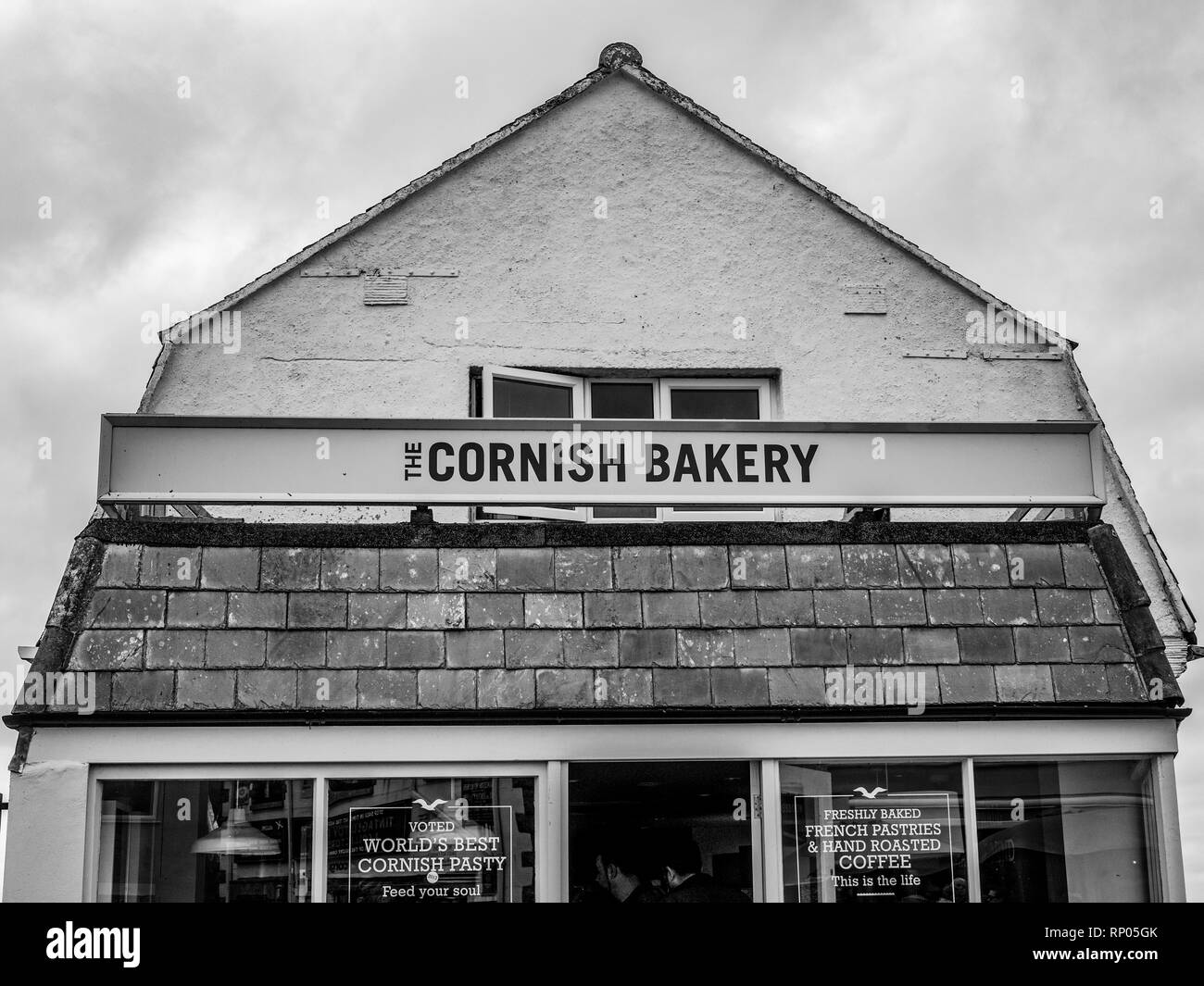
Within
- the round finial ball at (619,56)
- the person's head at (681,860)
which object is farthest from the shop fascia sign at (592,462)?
the round finial ball at (619,56)

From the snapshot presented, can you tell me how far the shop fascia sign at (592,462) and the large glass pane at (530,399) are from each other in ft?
6.31

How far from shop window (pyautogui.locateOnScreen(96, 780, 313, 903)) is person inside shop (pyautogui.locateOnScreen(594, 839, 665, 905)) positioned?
1.48 meters

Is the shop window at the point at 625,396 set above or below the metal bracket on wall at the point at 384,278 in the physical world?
below

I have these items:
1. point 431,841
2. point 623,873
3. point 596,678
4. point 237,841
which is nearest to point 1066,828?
point 623,873

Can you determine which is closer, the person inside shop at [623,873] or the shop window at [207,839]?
the shop window at [207,839]

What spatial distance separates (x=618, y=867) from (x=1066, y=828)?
92.9 inches

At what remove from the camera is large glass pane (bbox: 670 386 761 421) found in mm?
10250

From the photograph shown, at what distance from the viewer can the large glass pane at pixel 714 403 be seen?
33.6 ft

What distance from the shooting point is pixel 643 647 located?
7484mm

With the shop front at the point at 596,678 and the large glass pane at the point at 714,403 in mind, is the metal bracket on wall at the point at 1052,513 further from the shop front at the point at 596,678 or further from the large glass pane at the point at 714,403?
the large glass pane at the point at 714,403

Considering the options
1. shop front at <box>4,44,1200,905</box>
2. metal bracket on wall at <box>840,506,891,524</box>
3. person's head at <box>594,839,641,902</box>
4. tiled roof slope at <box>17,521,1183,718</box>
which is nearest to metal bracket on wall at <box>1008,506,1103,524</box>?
shop front at <box>4,44,1200,905</box>

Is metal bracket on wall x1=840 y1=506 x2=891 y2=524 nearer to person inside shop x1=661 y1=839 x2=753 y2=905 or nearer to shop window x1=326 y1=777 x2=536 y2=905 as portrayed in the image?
person inside shop x1=661 y1=839 x2=753 y2=905

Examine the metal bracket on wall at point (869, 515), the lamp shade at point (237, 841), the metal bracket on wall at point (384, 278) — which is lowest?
the lamp shade at point (237, 841)
